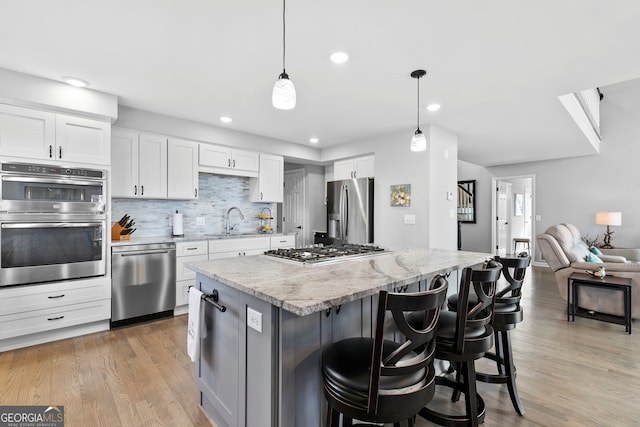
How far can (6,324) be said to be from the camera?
8.87 ft

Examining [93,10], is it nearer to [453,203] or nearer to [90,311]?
[90,311]

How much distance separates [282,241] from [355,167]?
1788 mm

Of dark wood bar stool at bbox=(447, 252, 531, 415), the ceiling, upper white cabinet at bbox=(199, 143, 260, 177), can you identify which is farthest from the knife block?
dark wood bar stool at bbox=(447, 252, 531, 415)

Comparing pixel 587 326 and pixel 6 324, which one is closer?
pixel 6 324

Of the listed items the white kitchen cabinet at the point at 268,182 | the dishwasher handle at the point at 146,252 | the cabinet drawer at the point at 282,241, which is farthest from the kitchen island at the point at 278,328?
the white kitchen cabinet at the point at 268,182

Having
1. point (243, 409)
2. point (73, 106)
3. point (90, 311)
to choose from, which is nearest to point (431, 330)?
point (243, 409)

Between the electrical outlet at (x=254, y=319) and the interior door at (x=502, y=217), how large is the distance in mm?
7742

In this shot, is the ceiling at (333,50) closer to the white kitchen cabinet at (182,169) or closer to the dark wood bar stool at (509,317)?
the white kitchen cabinet at (182,169)

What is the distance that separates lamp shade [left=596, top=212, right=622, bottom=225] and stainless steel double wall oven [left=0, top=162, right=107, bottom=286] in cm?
797

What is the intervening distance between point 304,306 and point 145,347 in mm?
2522

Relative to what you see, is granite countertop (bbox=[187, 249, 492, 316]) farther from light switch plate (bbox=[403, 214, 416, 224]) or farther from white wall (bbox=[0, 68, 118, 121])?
white wall (bbox=[0, 68, 118, 121])

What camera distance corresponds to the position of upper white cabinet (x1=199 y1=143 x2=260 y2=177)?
4.32m

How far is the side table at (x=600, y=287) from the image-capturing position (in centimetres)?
327

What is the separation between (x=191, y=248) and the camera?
3836 mm
